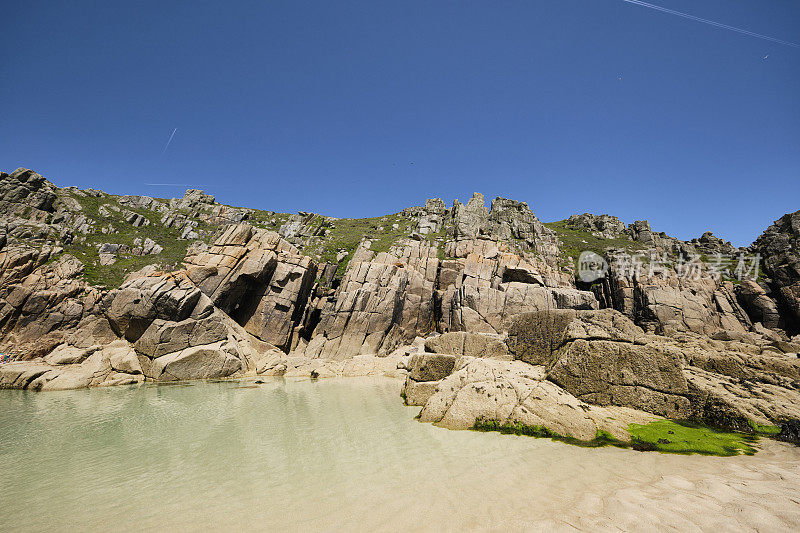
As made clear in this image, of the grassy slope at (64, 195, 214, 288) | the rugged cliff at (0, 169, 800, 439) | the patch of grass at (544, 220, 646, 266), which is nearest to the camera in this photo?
the rugged cliff at (0, 169, 800, 439)

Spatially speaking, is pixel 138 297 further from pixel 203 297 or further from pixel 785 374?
pixel 785 374

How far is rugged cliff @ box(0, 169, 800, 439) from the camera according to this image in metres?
13.0

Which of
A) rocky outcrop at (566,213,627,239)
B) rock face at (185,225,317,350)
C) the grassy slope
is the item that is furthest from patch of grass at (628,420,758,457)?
rocky outcrop at (566,213,627,239)

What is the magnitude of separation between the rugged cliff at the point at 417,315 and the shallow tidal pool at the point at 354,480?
2779mm

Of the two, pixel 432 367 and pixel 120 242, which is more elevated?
pixel 120 242

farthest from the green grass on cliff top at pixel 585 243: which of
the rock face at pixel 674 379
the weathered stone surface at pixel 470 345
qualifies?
the rock face at pixel 674 379

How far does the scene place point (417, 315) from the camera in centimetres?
4375

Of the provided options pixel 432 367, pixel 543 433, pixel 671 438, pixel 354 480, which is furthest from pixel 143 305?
pixel 671 438

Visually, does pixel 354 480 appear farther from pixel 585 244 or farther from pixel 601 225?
pixel 601 225

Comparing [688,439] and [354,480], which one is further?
[688,439]

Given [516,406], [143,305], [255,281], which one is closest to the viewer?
[516,406]

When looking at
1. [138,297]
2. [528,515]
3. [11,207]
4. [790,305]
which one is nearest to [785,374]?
[528,515]

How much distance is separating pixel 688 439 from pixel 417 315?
34.5 m

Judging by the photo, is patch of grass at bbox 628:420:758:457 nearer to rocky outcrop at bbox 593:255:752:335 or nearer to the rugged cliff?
the rugged cliff
